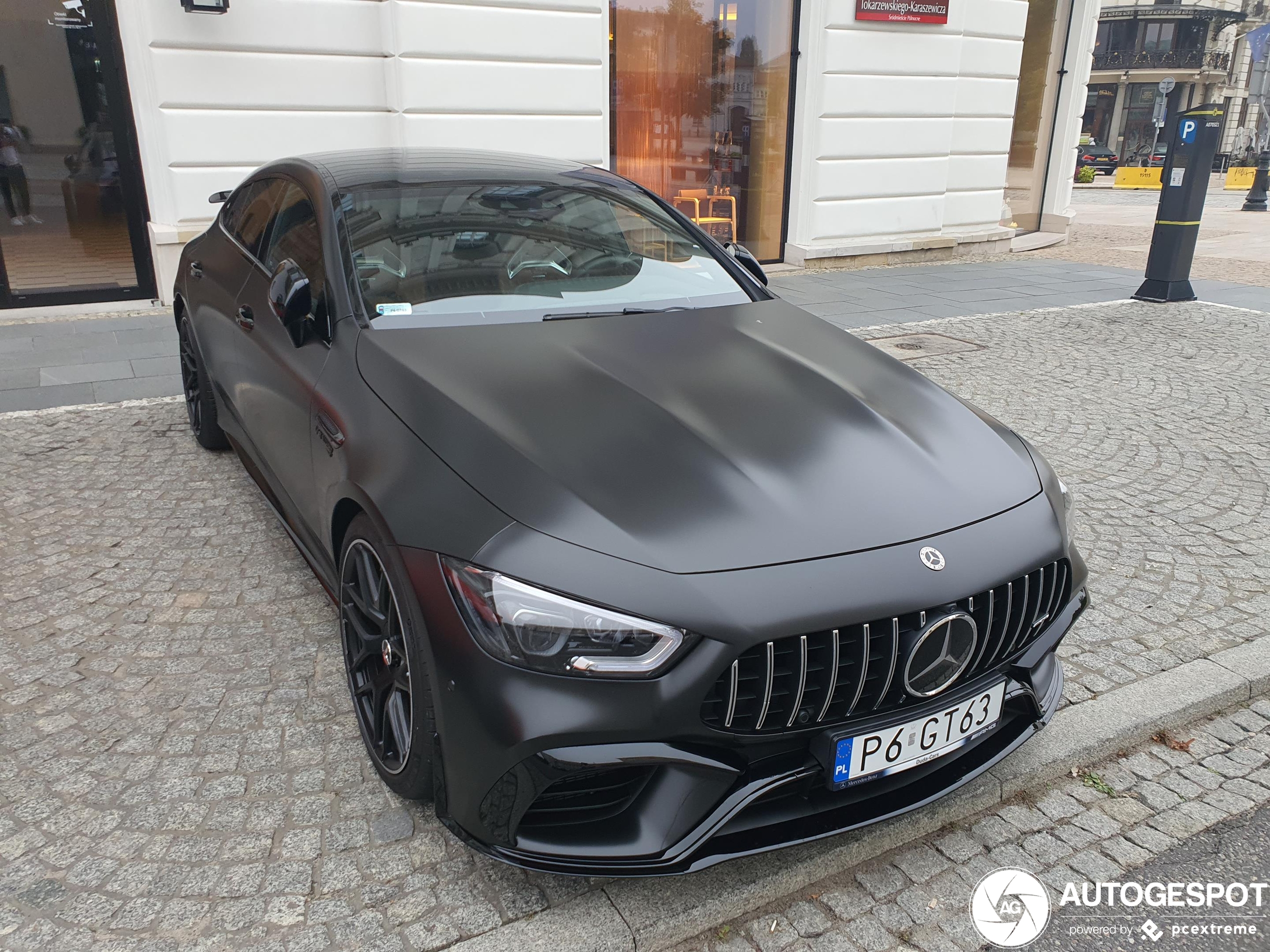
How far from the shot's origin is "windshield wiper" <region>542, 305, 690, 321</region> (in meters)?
3.13

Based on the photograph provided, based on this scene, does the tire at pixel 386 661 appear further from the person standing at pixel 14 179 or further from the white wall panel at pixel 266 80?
the person standing at pixel 14 179

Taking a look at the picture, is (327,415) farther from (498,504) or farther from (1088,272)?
(1088,272)

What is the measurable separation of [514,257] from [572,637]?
5.85ft

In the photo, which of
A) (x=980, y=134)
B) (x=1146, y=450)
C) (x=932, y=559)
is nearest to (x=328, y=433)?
(x=932, y=559)

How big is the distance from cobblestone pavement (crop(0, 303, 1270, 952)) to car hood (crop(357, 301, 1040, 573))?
2.87ft

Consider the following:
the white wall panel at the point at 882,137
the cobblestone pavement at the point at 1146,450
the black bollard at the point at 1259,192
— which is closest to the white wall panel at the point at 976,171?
the white wall panel at the point at 882,137

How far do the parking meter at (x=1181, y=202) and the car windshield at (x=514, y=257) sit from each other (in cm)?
752

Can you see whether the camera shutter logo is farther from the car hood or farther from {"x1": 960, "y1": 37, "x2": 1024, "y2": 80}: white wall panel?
{"x1": 960, "y1": 37, "x2": 1024, "y2": 80}: white wall panel

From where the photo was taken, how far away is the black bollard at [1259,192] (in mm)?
24344

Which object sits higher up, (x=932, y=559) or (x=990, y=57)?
(x=990, y=57)

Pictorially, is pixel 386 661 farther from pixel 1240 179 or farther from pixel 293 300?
pixel 1240 179

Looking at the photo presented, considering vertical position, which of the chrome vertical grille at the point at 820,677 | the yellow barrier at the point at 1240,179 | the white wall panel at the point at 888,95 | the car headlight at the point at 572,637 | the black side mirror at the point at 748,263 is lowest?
the yellow barrier at the point at 1240,179

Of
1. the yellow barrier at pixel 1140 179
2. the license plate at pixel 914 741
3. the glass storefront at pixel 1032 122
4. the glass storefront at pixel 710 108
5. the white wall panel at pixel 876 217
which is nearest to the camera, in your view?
the license plate at pixel 914 741

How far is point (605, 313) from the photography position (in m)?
3.22
